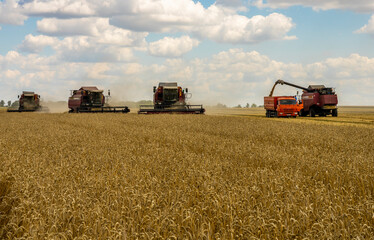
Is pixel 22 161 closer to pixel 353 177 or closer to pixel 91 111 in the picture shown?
pixel 353 177

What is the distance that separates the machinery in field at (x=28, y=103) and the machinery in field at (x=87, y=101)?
42.6 feet

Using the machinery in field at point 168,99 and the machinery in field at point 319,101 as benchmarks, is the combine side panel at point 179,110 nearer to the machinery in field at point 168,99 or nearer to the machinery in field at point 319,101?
the machinery in field at point 168,99

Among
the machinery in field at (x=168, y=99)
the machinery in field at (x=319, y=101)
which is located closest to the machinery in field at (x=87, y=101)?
the machinery in field at (x=168, y=99)

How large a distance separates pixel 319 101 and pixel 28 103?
36510mm

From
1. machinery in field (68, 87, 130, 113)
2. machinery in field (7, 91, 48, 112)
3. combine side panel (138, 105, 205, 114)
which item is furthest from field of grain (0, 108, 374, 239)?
machinery in field (7, 91, 48, 112)

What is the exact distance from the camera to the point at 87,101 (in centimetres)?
4153

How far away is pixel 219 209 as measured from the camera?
4.59m

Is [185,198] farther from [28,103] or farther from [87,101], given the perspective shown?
[28,103]

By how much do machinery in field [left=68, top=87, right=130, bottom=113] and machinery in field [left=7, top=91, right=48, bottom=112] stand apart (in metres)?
13.0

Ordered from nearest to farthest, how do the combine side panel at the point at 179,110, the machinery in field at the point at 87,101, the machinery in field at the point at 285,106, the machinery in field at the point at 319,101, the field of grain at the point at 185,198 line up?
the field of grain at the point at 185,198 < the machinery in field at the point at 285,106 < the combine side panel at the point at 179,110 < the machinery in field at the point at 319,101 < the machinery in field at the point at 87,101

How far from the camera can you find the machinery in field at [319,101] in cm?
3514

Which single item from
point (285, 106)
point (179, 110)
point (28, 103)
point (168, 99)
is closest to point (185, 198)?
point (285, 106)

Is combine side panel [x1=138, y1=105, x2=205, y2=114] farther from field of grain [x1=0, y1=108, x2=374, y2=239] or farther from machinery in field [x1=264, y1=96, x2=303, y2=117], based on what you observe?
field of grain [x1=0, y1=108, x2=374, y2=239]

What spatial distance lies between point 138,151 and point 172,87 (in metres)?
25.6
